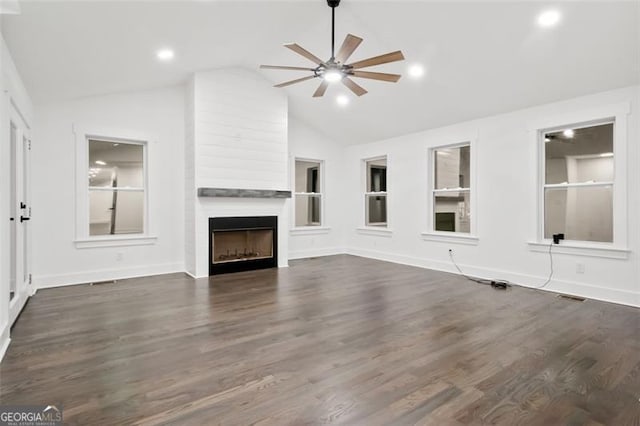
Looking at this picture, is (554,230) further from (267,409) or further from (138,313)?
(138,313)

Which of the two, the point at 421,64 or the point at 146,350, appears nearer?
the point at 146,350

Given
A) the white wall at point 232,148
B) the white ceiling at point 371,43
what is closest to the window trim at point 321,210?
the white wall at point 232,148

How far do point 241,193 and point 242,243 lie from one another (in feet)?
3.23

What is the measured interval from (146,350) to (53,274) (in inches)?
123

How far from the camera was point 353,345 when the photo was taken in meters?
2.80

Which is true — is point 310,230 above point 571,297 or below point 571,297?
above

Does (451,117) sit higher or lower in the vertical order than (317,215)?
higher

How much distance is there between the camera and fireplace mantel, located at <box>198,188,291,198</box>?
17.6ft

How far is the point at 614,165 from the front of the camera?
4035 millimetres

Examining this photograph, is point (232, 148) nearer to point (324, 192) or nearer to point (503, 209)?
point (324, 192)

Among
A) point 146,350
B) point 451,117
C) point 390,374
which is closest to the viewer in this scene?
point 390,374

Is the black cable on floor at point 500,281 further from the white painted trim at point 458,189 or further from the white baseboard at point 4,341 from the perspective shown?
the white baseboard at point 4,341

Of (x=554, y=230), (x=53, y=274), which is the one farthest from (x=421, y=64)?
(x=53, y=274)

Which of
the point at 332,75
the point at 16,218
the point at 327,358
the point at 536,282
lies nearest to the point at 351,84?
the point at 332,75
